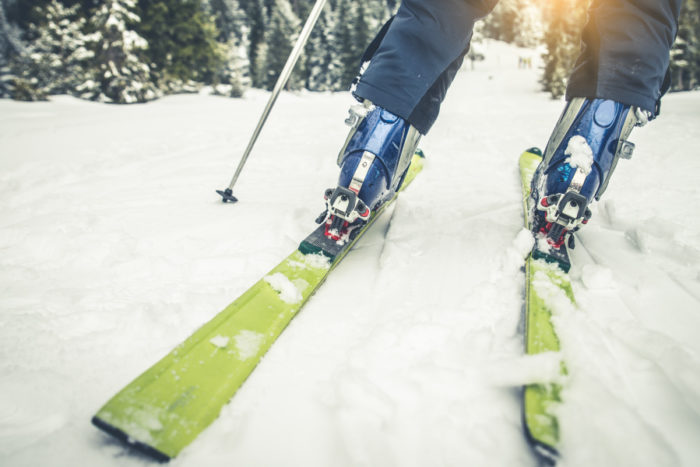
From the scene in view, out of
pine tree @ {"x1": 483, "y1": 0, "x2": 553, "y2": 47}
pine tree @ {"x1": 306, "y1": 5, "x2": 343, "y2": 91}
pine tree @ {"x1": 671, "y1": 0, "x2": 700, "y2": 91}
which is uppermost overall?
pine tree @ {"x1": 483, "y1": 0, "x2": 553, "y2": 47}

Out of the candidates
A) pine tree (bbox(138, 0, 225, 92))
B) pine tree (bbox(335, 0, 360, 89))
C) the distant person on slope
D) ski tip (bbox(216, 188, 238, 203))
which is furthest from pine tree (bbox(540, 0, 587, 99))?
ski tip (bbox(216, 188, 238, 203))

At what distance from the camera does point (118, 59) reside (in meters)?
9.59

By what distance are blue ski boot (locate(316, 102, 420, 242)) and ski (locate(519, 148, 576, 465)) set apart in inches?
24.0

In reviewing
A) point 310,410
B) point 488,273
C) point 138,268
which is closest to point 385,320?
point 310,410

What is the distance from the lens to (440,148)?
3.12 m

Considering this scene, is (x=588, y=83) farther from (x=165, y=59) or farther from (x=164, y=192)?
(x=165, y=59)

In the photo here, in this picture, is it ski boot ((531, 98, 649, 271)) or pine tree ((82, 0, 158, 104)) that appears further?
pine tree ((82, 0, 158, 104))

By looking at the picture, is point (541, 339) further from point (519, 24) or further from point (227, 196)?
point (519, 24)

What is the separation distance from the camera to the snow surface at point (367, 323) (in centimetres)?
66

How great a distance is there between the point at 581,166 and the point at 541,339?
0.72 m

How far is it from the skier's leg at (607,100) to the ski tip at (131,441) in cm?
135

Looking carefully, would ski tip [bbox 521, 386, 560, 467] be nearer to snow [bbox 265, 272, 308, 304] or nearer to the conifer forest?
snow [bbox 265, 272, 308, 304]

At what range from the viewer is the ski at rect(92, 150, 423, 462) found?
641 mm

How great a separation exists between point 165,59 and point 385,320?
13774 millimetres
